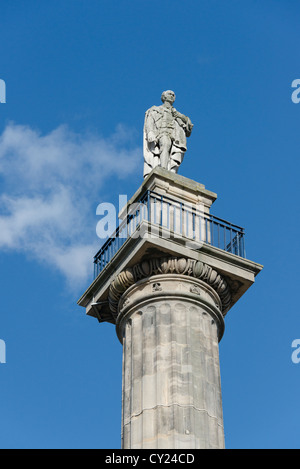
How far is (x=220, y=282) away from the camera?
90.0ft

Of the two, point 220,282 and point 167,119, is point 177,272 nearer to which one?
point 220,282

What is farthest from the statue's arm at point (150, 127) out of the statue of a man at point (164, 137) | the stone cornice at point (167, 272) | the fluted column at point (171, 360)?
the fluted column at point (171, 360)

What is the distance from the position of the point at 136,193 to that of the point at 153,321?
4.64 m

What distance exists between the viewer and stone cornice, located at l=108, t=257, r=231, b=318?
26891 millimetres

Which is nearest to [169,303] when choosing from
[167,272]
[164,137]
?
[167,272]

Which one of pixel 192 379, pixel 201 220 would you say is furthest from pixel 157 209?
pixel 192 379

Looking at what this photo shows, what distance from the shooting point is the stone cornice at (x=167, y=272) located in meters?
26.9

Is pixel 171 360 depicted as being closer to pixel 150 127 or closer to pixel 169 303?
pixel 169 303

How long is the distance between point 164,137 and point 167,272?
5.34m

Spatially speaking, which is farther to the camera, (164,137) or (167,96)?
(167,96)

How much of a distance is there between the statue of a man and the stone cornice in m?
4.24

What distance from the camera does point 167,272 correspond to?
2695 cm
